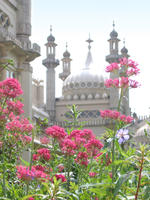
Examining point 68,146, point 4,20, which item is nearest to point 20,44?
point 4,20

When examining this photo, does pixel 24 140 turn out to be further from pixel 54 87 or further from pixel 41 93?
pixel 41 93

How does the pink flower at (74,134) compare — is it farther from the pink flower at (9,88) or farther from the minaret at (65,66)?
the minaret at (65,66)

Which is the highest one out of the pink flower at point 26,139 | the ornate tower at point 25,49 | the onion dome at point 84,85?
the onion dome at point 84,85

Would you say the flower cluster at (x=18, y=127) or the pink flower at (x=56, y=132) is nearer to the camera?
the pink flower at (x=56, y=132)

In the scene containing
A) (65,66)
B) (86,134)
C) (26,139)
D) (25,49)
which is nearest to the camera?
(86,134)

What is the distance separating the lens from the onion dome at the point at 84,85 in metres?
54.5

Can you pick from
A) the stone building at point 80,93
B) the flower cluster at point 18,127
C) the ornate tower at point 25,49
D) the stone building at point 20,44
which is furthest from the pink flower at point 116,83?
the stone building at point 80,93

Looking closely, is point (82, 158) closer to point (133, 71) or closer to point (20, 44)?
point (133, 71)

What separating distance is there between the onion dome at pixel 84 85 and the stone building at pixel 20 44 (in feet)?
120

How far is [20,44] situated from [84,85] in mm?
39823

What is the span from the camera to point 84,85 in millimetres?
55375

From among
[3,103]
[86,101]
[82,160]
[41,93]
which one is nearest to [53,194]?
[82,160]

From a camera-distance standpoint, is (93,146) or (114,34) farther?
(114,34)

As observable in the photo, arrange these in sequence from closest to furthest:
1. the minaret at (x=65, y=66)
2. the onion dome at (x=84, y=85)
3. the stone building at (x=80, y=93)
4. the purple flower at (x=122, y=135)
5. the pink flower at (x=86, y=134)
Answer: the purple flower at (x=122, y=135)
the pink flower at (x=86, y=134)
the stone building at (x=80, y=93)
the onion dome at (x=84, y=85)
the minaret at (x=65, y=66)
